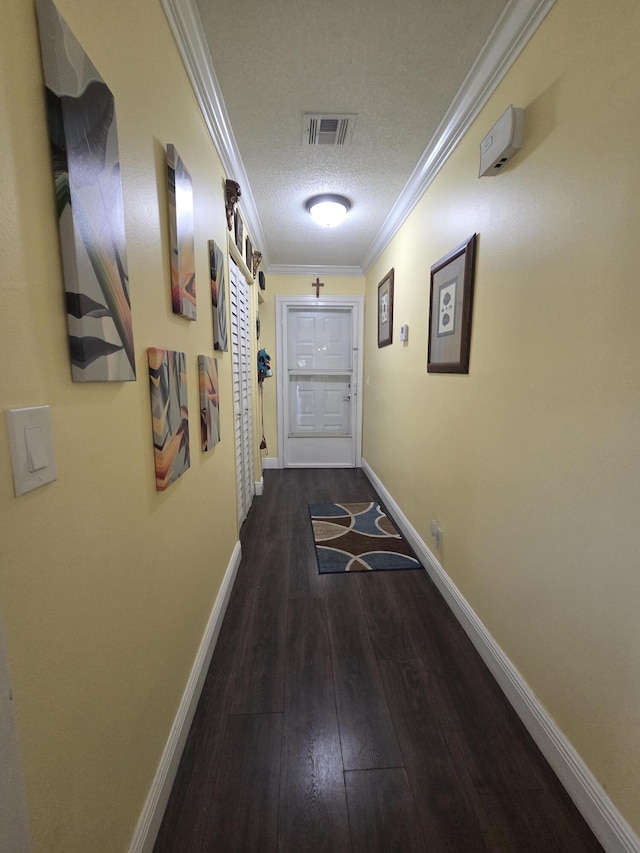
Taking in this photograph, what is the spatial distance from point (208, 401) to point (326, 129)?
1511 mm

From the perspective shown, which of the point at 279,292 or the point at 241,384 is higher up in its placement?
the point at 279,292

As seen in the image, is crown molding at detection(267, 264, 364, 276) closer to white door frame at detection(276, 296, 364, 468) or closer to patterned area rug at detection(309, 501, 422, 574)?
white door frame at detection(276, 296, 364, 468)

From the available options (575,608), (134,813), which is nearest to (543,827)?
(575,608)

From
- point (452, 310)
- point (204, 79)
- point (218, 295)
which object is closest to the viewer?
point (204, 79)

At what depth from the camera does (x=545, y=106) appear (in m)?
1.12

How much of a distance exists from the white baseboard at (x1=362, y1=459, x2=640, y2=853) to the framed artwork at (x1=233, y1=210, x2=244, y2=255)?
2.42 metres

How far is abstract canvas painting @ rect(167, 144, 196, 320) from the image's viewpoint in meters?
1.10

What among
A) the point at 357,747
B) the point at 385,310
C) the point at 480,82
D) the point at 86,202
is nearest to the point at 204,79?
the point at 480,82

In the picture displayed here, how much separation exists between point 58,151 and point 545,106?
141 centimetres

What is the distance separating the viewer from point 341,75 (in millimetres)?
1438

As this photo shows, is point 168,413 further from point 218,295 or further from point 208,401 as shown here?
point 218,295

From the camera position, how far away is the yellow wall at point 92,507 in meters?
0.50

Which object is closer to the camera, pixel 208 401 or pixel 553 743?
pixel 553 743

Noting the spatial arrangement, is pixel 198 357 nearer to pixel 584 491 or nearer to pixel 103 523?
pixel 103 523
